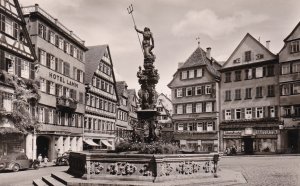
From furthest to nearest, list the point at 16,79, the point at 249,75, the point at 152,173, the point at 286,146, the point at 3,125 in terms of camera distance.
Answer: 1. the point at 249,75
2. the point at 286,146
3. the point at 16,79
4. the point at 3,125
5. the point at 152,173

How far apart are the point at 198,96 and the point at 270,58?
11.8 meters

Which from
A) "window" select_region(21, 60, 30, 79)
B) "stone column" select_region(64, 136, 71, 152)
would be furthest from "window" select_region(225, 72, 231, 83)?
"window" select_region(21, 60, 30, 79)

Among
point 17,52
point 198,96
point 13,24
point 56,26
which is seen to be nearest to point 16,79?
point 17,52

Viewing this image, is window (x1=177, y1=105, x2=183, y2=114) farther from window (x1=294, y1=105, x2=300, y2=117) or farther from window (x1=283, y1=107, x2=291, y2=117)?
window (x1=294, y1=105, x2=300, y2=117)

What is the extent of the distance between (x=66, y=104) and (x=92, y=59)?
39.9 ft

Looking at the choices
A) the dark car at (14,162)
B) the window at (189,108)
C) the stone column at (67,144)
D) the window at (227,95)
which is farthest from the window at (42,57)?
the window at (227,95)

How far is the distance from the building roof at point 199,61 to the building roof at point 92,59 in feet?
39.9

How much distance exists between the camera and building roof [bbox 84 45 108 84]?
169 ft

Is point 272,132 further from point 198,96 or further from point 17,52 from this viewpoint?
point 17,52

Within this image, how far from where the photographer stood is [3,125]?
31500 millimetres

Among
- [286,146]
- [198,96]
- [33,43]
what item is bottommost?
[286,146]

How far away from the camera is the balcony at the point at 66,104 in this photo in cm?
4169

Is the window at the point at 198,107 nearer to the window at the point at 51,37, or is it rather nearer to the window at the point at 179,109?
the window at the point at 179,109

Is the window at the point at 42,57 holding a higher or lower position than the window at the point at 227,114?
higher
